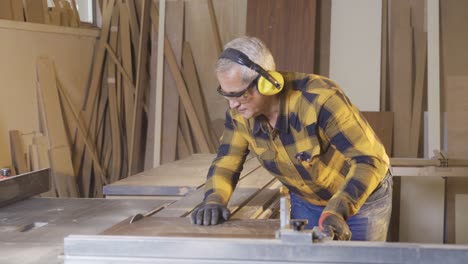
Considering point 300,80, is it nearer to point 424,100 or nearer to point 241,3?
point 424,100

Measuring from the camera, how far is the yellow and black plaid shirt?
2.18 m

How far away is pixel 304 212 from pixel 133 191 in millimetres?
908

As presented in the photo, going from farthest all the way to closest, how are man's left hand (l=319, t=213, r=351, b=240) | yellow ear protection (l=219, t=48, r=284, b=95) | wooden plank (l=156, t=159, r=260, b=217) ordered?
wooden plank (l=156, t=159, r=260, b=217), yellow ear protection (l=219, t=48, r=284, b=95), man's left hand (l=319, t=213, r=351, b=240)

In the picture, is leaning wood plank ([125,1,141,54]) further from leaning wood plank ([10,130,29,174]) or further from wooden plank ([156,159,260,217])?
wooden plank ([156,159,260,217])

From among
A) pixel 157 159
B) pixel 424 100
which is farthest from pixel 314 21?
pixel 157 159

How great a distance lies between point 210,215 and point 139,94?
3717 mm

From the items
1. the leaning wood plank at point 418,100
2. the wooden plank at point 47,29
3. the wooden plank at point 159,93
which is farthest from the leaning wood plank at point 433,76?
the wooden plank at point 47,29

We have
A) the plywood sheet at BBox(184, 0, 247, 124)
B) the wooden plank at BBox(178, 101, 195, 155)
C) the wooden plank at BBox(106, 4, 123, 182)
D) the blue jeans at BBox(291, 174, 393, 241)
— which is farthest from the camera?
the wooden plank at BBox(106, 4, 123, 182)

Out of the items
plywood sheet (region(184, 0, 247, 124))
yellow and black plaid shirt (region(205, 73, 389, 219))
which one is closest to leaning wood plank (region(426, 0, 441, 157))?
plywood sheet (region(184, 0, 247, 124))

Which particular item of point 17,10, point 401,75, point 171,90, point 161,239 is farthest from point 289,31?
point 161,239

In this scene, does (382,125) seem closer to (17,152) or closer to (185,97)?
(185,97)

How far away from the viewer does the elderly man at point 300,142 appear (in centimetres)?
212

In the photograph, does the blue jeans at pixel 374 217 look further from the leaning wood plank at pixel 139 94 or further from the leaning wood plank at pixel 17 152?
the leaning wood plank at pixel 139 94

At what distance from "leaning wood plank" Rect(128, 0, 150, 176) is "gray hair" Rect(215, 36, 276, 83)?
3582 mm
